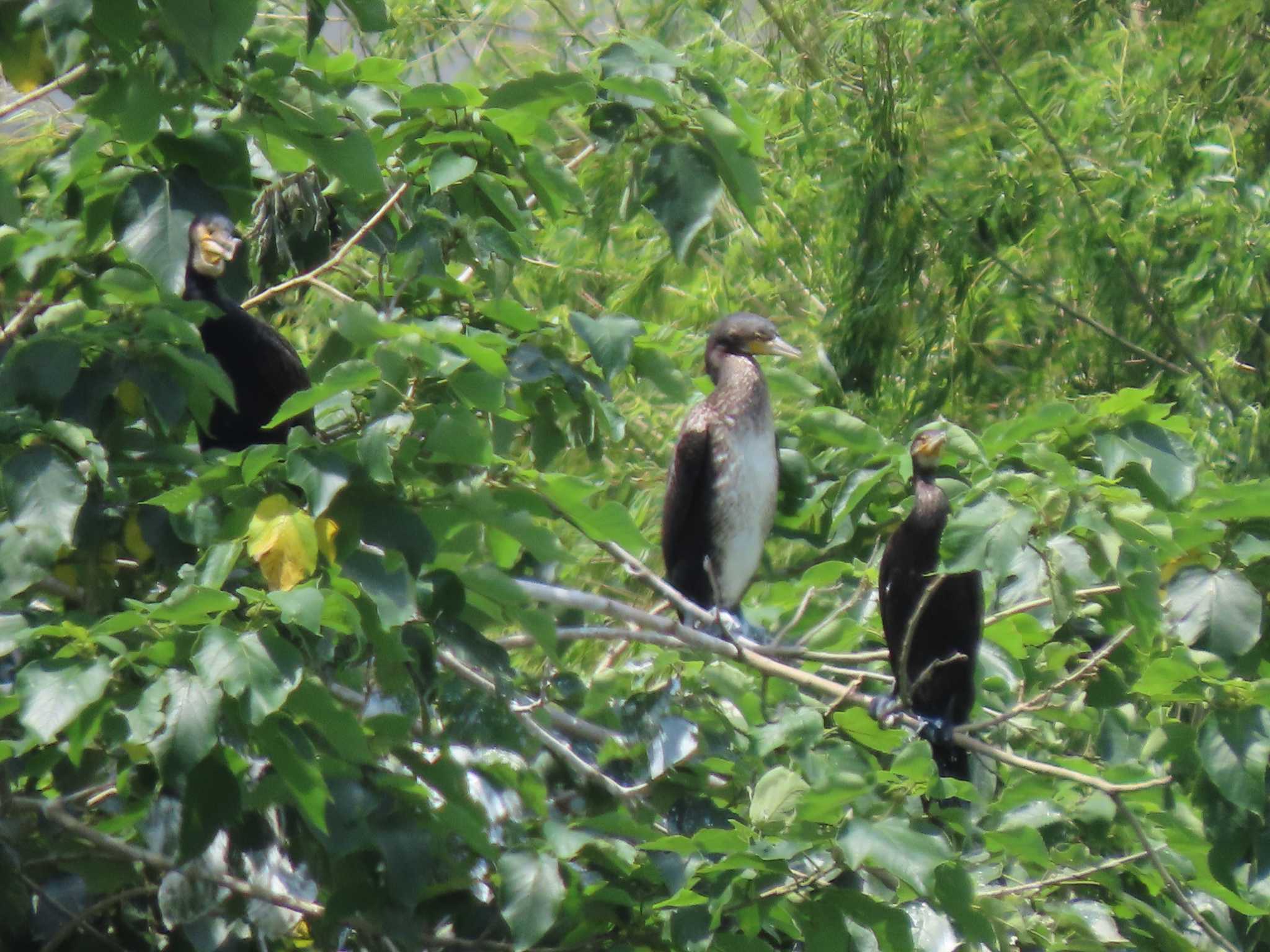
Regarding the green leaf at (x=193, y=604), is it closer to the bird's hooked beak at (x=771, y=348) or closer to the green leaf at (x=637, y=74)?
the green leaf at (x=637, y=74)

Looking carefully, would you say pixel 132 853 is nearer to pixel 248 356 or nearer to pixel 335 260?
pixel 335 260

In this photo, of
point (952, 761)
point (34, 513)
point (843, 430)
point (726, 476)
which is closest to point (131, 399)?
point (34, 513)

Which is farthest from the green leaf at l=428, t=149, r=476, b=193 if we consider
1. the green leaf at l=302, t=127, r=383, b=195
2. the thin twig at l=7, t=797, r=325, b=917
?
the thin twig at l=7, t=797, r=325, b=917

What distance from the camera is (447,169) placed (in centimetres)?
247

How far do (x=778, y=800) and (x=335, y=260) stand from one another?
1.31 meters

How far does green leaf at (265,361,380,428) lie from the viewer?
1.97 meters

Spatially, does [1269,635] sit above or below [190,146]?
below

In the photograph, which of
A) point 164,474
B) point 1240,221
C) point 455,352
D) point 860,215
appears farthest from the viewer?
point 860,215

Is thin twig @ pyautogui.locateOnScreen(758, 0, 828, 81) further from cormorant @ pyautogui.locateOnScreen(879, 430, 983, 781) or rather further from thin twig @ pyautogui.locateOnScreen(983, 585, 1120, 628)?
thin twig @ pyautogui.locateOnScreen(983, 585, 1120, 628)

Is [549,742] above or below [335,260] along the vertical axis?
below

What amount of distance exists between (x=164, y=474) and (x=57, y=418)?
204 millimetres

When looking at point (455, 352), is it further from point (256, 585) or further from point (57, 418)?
point (57, 418)

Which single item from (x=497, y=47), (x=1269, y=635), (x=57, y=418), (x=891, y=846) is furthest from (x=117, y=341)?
(x=497, y=47)

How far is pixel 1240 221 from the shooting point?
4.88m
